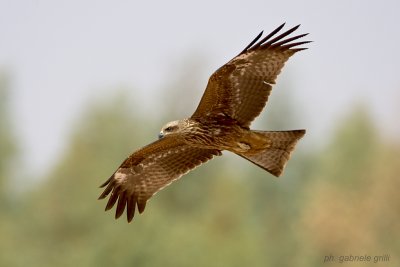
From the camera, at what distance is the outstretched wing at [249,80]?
1423 cm

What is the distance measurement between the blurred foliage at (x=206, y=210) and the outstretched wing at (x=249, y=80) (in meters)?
14.4

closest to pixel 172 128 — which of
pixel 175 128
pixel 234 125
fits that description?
pixel 175 128

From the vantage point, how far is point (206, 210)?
42.8m

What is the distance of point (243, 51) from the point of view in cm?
1422

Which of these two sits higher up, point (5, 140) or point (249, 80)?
point (249, 80)

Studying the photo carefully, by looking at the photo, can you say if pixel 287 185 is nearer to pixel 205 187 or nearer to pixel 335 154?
pixel 335 154

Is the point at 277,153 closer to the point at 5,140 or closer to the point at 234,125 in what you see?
the point at 234,125

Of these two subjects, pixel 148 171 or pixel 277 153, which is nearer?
pixel 277 153

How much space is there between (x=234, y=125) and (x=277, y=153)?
→ 0.77 meters

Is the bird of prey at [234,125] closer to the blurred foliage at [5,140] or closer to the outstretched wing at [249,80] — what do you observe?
the outstretched wing at [249,80]

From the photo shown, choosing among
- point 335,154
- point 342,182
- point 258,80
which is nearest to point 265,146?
point 258,80

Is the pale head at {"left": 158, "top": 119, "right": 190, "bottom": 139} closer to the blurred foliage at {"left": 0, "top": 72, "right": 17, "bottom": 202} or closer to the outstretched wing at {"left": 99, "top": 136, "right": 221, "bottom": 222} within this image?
the outstretched wing at {"left": 99, "top": 136, "right": 221, "bottom": 222}

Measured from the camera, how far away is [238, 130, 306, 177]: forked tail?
14905 mm

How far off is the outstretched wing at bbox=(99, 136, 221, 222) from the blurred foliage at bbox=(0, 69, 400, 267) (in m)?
12.8
